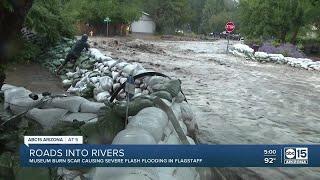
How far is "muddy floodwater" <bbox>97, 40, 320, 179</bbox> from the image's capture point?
314 inches

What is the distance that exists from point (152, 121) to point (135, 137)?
0.76 m

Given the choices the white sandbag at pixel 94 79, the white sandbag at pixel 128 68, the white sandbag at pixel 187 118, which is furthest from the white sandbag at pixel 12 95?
→ the white sandbag at pixel 128 68

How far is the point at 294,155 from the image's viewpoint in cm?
365

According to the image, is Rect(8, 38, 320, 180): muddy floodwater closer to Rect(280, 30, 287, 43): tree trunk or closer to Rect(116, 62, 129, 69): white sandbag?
Rect(116, 62, 129, 69): white sandbag

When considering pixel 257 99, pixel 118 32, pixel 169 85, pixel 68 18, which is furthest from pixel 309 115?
pixel 118 32

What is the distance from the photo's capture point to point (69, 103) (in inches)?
246

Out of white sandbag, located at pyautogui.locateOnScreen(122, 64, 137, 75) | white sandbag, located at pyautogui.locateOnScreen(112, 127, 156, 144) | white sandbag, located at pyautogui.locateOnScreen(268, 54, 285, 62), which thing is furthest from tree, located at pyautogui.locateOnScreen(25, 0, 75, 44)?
white sandbag, located at pyautogui.locateOnScreen(112, 127, 156, 144)

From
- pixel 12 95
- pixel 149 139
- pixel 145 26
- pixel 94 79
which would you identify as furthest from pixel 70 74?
pixel 145 26

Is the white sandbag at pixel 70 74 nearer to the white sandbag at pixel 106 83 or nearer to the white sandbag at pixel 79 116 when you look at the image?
the white sandbag at pixel 106 83

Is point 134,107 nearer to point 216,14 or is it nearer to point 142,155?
point 142,155

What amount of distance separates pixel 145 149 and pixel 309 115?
7.68 metres

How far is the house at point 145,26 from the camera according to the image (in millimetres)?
61844

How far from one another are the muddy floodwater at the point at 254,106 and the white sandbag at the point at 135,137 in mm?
1475

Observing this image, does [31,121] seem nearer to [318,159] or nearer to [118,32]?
[318,159]
